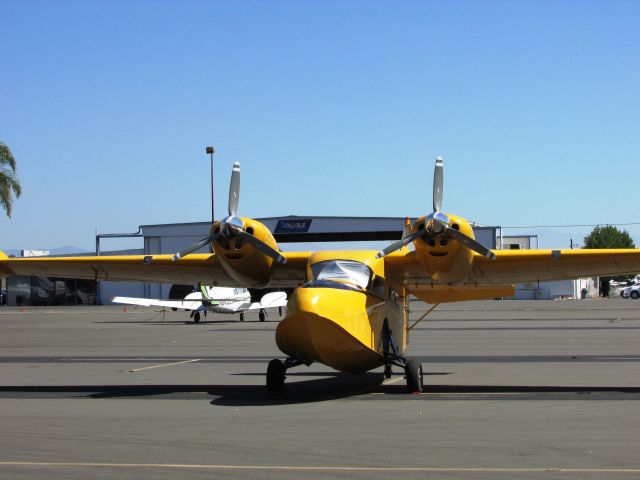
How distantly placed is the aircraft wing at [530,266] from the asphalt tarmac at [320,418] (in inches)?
81.2

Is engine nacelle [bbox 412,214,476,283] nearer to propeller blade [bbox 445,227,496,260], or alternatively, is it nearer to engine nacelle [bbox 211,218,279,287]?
propeller blade [bbox 445,227,496,260]

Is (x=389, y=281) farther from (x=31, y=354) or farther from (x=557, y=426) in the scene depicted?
(x=31, y=354)

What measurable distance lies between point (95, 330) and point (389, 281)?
2629cm

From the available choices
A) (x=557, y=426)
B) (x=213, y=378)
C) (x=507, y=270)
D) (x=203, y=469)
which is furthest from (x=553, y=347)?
(x=203, y=469)

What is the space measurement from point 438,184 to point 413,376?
3.64 metres

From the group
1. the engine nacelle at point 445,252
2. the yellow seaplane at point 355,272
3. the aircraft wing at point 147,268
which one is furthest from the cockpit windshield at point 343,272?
the aircraft wing at point 147,268

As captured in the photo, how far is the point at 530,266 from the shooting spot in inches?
644

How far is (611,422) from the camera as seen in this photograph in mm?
11312

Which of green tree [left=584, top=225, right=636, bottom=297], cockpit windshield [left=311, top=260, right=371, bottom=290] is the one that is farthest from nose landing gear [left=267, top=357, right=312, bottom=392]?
green tree [left=584, top=225, right=636, bottom=297]

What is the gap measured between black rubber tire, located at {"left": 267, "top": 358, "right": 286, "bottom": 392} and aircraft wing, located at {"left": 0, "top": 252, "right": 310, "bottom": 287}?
248 cm

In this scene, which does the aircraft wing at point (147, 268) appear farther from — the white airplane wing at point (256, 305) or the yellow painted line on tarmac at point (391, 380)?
the white airplane wing at point (256, 305)

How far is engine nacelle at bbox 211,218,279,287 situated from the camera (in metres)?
15.4

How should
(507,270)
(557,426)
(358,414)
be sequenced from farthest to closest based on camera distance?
1. (507,270)
2. (358,414)
3. (557,426)

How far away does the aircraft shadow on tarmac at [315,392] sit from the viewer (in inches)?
564
